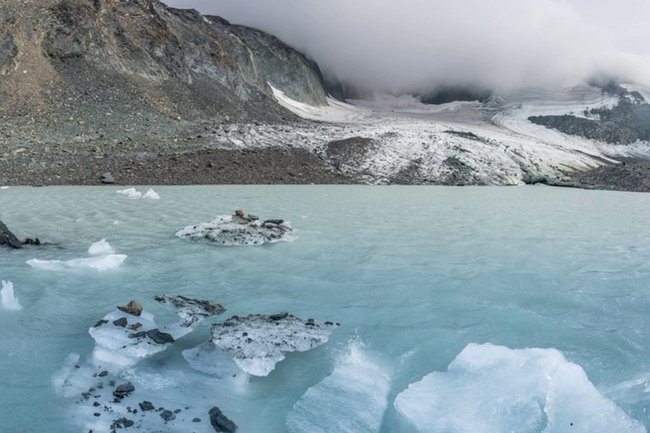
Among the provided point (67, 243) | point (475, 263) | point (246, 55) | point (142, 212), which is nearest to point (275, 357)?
point (475, 263)

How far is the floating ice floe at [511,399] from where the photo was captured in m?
4.27

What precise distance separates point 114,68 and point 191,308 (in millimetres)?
33519

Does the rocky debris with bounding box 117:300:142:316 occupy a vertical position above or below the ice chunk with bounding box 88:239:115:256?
above

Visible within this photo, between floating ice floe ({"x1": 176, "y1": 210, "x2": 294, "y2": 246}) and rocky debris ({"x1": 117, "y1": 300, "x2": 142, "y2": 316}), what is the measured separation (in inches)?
171

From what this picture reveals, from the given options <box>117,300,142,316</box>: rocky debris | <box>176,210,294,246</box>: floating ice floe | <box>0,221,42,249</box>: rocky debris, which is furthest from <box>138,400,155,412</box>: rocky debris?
<box>0,221,42,249</box>: rocky debris

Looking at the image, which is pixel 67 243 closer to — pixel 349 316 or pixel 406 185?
pixel 349 316

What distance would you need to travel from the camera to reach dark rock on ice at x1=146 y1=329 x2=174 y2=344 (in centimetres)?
582

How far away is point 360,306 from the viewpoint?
721 centimetres

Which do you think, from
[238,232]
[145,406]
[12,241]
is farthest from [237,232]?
[145,406]

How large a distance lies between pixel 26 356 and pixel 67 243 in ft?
19.2

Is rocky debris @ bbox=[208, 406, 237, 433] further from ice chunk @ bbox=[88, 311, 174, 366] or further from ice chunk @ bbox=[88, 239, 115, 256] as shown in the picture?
ice chunk @ bbox=[88, 239, 115, 256]

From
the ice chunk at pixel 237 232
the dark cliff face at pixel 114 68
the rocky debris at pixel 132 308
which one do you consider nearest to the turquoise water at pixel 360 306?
the rocky debris at pixel 132 308

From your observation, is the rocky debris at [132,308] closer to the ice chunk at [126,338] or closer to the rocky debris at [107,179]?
the ice chunk at [126,338]

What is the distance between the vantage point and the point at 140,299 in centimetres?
725
